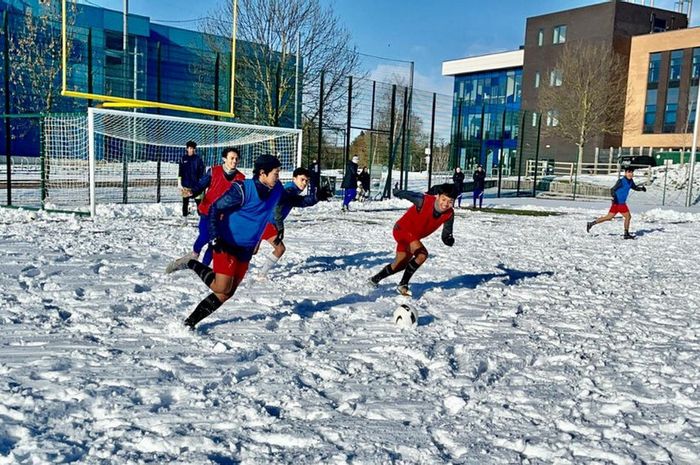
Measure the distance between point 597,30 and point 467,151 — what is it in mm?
26091

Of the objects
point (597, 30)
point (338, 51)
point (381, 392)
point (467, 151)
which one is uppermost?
point (597, 30)

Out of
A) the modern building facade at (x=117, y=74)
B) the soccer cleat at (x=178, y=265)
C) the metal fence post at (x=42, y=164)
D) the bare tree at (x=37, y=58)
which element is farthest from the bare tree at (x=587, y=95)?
the soccer cleat at (x=178, y=265)

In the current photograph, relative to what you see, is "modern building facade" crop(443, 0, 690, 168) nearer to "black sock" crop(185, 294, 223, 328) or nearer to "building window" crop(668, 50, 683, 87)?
"building window" crop(668, 50, 683, 87)

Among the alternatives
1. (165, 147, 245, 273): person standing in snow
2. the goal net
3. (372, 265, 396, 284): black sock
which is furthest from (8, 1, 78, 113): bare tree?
(372, 265, 396, 284): black sock

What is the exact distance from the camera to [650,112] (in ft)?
165

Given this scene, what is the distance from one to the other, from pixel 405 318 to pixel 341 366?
1.33 metres

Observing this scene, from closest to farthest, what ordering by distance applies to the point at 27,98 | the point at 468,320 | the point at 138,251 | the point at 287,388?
the point at 287,388
the point at 468,320
the point at 138,251
the point at 27,98

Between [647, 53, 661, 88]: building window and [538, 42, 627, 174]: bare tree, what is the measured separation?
357 centimetres

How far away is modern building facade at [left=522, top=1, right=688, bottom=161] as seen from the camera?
5022 centimetres

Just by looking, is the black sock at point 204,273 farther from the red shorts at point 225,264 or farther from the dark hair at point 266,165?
the dark hair at point 266,165

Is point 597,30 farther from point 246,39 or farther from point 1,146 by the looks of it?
point 1,146

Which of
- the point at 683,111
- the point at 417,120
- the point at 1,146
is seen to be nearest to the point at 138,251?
the point at 417,120

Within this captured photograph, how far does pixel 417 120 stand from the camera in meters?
27.4

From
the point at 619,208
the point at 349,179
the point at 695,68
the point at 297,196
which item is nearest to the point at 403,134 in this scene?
the point at 349,179
